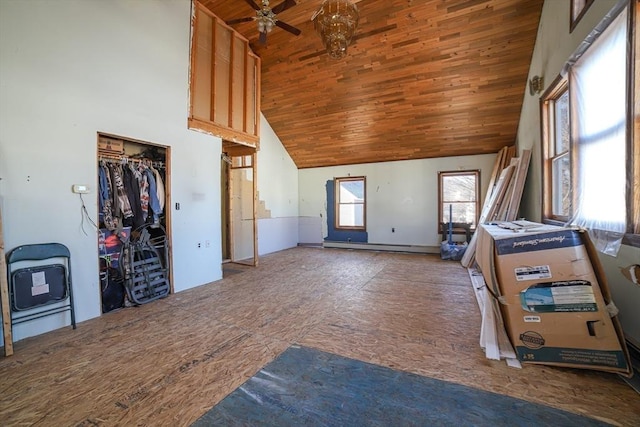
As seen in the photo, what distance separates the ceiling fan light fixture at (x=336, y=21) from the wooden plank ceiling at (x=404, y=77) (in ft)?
5.98

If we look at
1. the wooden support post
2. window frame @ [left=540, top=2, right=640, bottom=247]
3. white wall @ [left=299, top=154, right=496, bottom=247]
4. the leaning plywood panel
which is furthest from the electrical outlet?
the leaning plywood panel

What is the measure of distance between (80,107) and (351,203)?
6.22 metres

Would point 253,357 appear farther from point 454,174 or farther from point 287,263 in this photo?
point 454,174

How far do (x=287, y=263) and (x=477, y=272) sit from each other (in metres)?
3.65

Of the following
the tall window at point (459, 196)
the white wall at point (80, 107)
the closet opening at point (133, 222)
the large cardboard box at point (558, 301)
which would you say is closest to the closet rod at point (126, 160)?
the closet opening at point (133, 222)

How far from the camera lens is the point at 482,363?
2057 millimetres

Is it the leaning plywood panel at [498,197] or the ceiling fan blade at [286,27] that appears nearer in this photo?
the ceiling fan blade at [286,27]

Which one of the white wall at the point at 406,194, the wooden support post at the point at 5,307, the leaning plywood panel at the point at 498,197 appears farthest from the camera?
the white wall at the point at 406,194

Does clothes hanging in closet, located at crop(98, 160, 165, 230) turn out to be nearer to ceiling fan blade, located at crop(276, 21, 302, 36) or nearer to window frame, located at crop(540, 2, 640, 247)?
ceiling fan blade, located at crop(276, 21, 302, 36)

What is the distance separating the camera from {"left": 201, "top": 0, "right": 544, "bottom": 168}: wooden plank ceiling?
160 inches

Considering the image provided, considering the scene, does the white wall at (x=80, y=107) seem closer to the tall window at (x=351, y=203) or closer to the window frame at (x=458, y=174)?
the tall window at (x=351, y=203)

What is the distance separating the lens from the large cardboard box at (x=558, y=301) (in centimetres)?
187

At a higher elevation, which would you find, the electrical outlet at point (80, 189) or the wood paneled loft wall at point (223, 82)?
the wood paneled loft wall at point (223, 82)

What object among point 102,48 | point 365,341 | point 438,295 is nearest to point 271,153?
point 102,48
